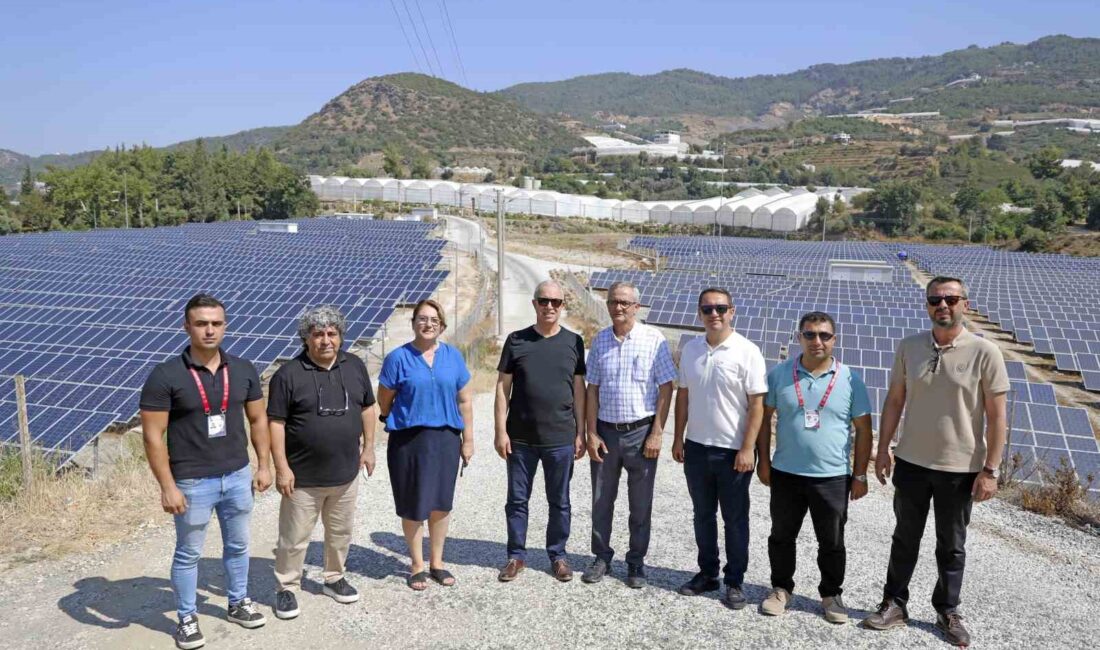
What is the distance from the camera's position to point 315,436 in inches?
179

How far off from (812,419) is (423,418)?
2.31m

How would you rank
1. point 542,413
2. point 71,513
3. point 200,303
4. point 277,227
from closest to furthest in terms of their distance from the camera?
point 200,303, point 542,413, point 71,513, point 277,227

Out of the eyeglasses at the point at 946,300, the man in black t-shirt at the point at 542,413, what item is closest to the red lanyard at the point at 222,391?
the man in black t-shirt at the point at 542,413

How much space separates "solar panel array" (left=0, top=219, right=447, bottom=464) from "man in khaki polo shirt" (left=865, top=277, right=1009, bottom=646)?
8497mm

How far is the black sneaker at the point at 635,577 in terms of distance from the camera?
5109mm

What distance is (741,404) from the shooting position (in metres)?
4.72

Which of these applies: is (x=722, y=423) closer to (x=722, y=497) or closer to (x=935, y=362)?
(x=722, y=497)

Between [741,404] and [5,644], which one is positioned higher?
[741,404]

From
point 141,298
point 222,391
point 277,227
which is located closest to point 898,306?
point 141,298

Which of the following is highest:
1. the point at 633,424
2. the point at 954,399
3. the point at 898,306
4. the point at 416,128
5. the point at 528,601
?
the point at 416,128

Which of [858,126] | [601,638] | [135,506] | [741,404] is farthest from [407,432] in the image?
[858,126]

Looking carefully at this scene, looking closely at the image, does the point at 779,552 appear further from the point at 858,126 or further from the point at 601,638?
the point at 858,126

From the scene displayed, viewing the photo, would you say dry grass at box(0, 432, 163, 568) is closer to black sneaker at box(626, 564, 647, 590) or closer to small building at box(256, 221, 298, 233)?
black sneaker at box(626, 564, 647, 590)

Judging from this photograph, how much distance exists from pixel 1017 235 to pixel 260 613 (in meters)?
78.7
